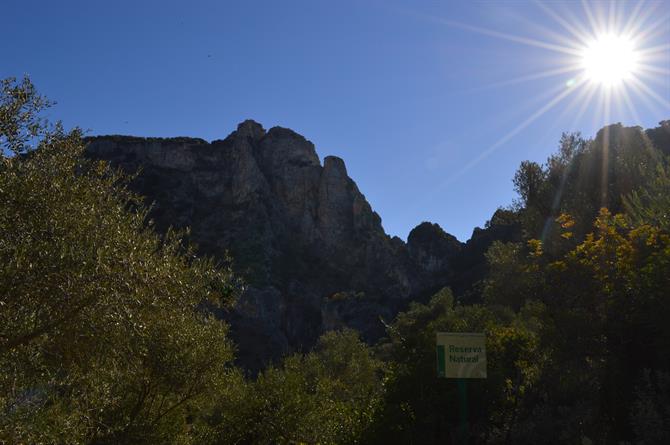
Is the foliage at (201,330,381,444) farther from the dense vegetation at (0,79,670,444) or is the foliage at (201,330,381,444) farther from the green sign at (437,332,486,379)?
the green sign at (437,332,486,379)

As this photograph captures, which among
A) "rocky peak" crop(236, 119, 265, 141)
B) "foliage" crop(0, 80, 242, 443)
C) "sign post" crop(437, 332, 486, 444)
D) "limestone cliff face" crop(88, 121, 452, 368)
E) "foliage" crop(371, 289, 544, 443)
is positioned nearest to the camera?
"foliage" crop(0, 80, 242, 443)

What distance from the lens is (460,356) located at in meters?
8.80

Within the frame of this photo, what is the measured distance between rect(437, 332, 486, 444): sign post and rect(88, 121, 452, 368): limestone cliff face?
80730 mm

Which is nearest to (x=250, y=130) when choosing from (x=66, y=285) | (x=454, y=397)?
(x=454, y=397)

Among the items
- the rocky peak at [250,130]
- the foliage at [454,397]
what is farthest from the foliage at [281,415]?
the rocky peak at [250,130]

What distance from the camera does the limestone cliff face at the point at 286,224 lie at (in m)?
94.1

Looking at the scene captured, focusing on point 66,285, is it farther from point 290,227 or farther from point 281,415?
point 290,227

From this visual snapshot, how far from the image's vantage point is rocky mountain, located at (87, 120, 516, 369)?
9425cm

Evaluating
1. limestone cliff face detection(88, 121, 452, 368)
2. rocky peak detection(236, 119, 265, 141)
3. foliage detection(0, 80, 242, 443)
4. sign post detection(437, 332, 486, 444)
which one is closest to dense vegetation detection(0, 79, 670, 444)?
foliage detection(0, 80, 242, 443)

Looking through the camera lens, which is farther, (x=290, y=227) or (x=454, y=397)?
(x=290, y=227)

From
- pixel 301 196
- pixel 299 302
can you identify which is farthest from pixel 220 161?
pixel 299 302

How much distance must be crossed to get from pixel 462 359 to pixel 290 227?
10004 centimetres

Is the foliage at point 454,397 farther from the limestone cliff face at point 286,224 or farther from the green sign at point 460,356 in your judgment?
the limestone cliff face at point 286,224

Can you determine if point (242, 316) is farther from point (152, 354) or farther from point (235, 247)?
point (152, 354)
